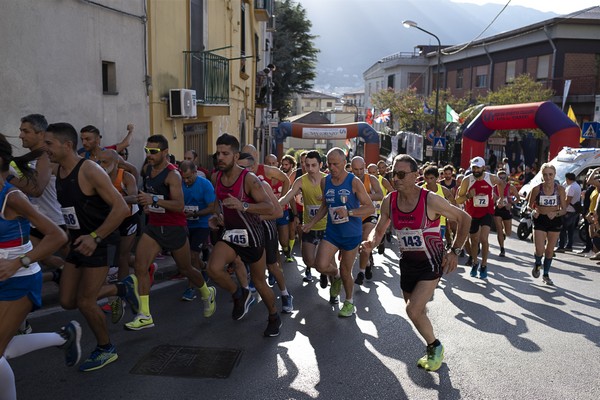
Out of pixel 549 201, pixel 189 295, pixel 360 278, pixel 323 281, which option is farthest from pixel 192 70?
pixel 549 201

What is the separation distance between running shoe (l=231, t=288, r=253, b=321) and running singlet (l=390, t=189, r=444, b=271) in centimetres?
199

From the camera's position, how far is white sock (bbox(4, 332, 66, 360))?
3.91m

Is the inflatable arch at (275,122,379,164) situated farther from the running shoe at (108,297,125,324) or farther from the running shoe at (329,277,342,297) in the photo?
the running shoe at (108,297,125,324)

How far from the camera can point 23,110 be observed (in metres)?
8.23

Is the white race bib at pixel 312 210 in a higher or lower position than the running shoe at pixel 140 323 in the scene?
higher

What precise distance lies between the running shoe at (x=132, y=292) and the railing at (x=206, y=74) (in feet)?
28.8

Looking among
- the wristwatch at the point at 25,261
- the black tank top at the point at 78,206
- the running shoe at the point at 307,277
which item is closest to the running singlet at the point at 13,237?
the wristwatch at the point at 25,261

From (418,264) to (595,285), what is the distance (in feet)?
16.9

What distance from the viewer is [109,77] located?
35.1 feet

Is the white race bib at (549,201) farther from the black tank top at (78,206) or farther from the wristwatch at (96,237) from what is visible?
the wristwatch at (96,237)

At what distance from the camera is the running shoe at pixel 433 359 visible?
16.6 ft

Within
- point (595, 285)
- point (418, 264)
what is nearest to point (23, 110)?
point (418, 264)

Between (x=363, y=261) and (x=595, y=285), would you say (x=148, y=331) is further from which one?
(x=595, y=285)

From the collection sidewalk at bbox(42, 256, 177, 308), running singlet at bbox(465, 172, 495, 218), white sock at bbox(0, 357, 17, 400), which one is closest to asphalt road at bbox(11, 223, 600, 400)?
sidewalk at bbox(42, 256, 177, 308)
